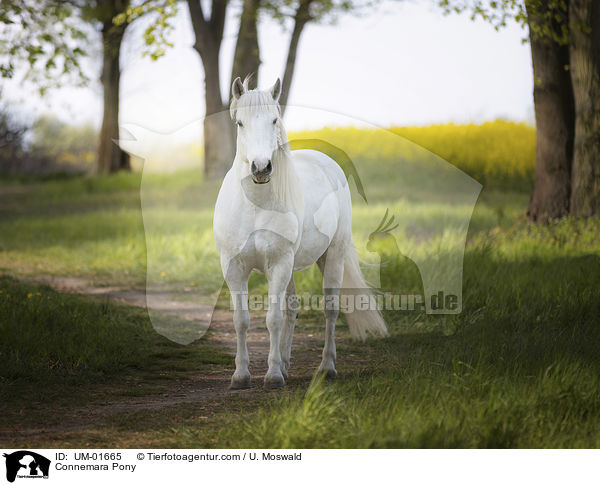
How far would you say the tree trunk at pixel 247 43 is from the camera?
12.2 meters

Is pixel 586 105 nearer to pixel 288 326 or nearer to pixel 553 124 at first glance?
pixel 553 124

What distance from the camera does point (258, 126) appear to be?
362 cm

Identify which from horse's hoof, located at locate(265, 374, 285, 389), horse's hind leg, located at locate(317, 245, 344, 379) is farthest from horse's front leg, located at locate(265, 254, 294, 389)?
horse's hind leg, located at locate(317, 245, 344, 379)

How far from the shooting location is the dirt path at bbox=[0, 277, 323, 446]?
3623 mm

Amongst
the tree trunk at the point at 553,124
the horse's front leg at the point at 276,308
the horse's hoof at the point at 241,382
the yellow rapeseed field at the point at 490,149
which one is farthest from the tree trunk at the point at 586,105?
the horse's hoof at the point at 241,382

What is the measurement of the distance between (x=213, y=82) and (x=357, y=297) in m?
9.94

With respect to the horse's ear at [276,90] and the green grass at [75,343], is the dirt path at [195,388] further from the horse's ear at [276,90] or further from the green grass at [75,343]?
the horse's ear at [276,90]

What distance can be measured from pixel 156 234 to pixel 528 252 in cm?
569

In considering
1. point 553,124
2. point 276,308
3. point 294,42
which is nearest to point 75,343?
point 276,308

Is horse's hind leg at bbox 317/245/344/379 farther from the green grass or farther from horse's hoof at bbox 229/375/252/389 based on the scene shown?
the green grass

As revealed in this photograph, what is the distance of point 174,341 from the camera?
18.9ft
